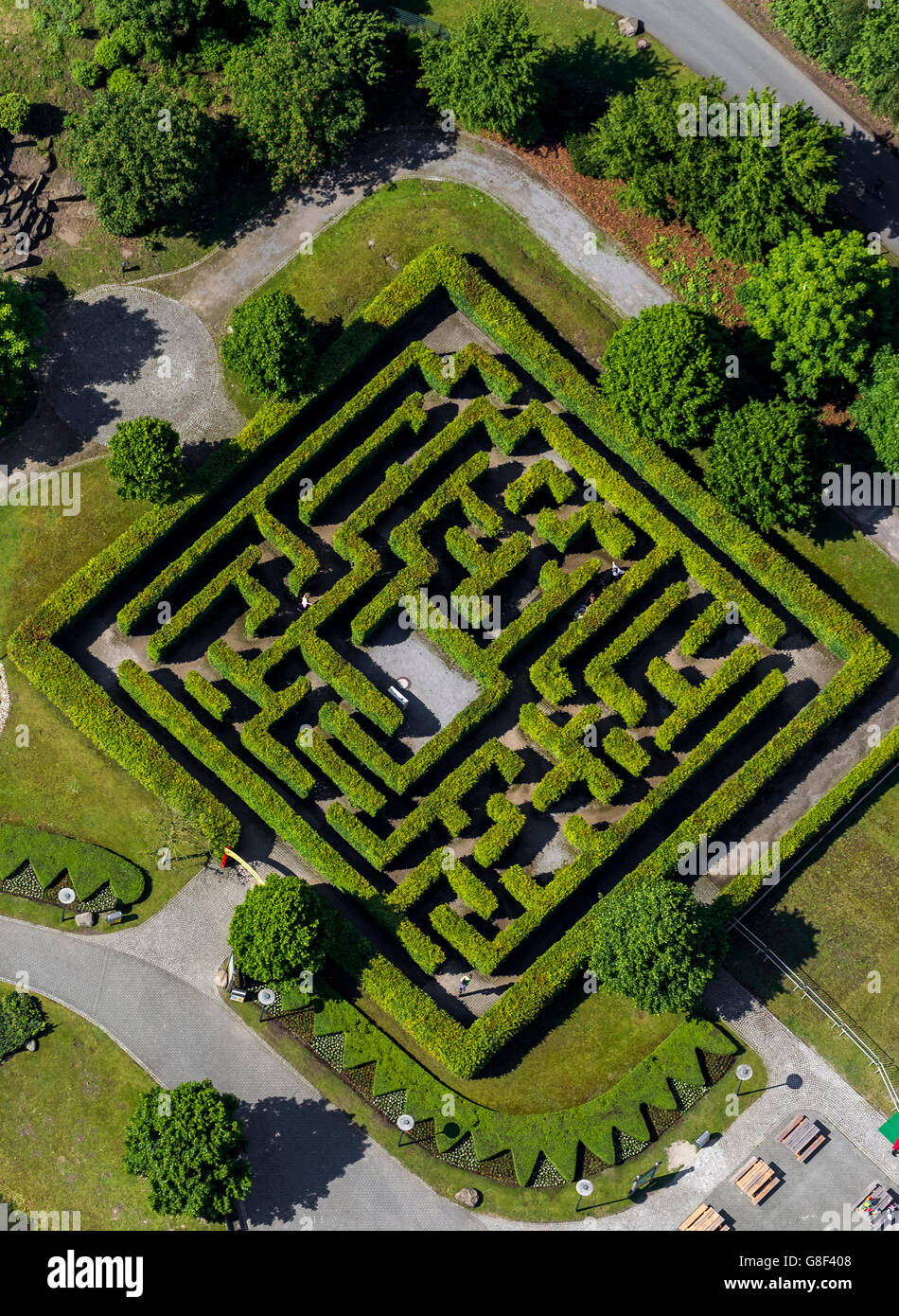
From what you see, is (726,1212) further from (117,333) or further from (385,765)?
(117,333)

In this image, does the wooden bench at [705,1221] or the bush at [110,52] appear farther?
the bush at [110,52]

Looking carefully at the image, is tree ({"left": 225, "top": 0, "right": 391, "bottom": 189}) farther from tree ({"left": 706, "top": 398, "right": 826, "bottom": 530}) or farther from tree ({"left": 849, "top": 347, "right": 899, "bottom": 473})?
tree ({"left": 849, "top": 347, "right": 899, "bottom": 473})

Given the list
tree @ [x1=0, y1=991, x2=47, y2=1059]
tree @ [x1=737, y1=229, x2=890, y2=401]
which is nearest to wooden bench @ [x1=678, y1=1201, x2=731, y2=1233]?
tree @ [x1=0, y1=991, x2=47, y2=1059]

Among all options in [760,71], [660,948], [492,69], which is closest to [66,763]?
[660,948]

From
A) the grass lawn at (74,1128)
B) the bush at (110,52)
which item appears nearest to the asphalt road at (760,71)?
the bush at (110,52)

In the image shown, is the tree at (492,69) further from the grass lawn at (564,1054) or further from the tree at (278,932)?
the grass lawn at (564,1054)

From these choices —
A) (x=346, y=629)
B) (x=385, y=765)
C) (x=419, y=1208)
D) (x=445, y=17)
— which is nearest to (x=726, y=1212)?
(x=419, y=1208)
